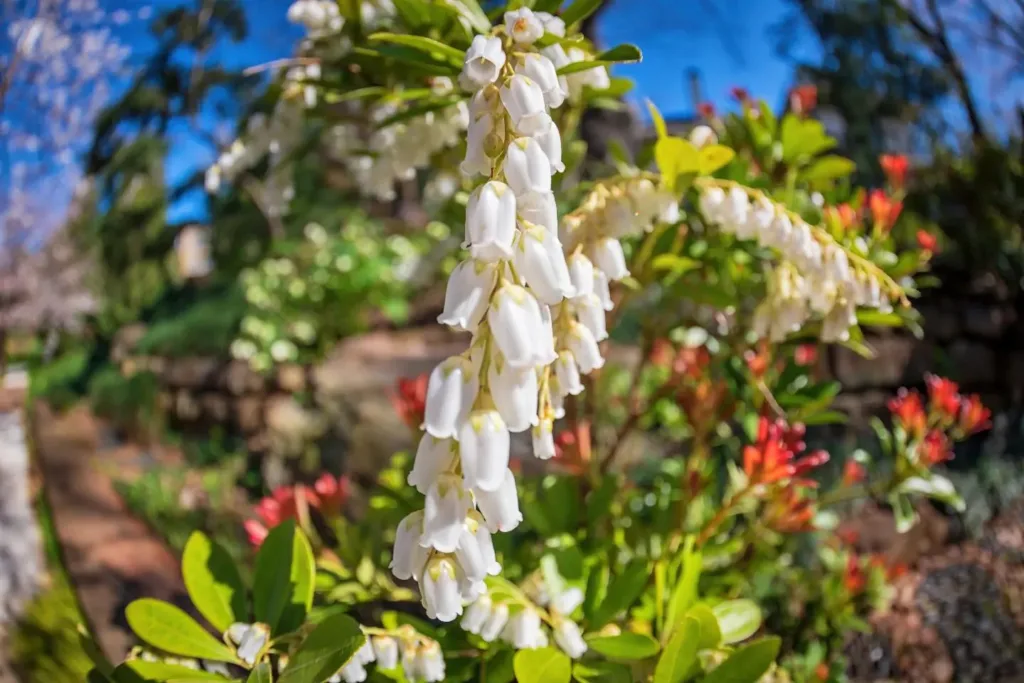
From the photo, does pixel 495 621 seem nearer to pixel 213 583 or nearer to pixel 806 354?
pixel 213 583

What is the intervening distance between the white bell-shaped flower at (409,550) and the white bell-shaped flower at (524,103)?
28cm

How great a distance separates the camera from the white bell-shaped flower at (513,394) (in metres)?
0.41

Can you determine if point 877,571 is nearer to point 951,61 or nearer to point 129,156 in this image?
point 951,61

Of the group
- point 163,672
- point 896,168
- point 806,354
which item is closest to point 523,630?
point 163,672

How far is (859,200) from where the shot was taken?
94cm

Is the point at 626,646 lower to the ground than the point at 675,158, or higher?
lower

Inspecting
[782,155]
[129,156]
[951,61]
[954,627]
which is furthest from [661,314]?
[129,156]

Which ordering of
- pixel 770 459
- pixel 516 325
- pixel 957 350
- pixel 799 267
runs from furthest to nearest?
pixel 957 350, pixel 770 459, pixel 799 267, pixel 516 325

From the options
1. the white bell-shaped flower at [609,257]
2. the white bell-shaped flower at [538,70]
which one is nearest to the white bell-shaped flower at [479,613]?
the white bell-shaped flower at [609,257]

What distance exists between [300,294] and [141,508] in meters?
1.24

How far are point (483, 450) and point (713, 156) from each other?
42 centimetres

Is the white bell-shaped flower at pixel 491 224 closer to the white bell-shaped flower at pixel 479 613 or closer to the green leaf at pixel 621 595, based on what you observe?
the white bell-shaped flower at pixel 479 613

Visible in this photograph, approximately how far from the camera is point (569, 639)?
24.7 inches

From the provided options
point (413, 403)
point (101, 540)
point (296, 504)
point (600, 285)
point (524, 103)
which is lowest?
point (101, 540)
